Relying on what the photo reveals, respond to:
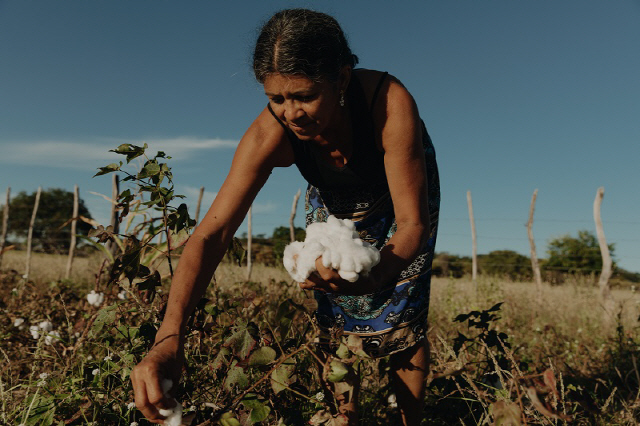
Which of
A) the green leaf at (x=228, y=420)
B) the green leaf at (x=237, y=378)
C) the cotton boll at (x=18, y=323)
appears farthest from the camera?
the cotton boll at (x=18, y=323)

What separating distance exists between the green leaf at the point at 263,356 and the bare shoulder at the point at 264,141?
0.67 meters

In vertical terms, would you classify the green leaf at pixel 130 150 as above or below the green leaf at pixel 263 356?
above

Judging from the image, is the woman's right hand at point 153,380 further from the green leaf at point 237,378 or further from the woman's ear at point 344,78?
the woman's ear at point 344,78

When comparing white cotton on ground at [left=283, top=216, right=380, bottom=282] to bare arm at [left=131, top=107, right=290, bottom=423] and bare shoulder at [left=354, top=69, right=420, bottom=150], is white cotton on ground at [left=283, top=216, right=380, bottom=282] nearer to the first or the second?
bare arm at [left=131, top=107, right=290, bottom=423]

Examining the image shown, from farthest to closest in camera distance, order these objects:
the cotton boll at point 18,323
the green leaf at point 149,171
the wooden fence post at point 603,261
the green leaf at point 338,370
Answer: the wooden fence post at point 603,261 → the cotton boll at point 18,323 → the green leaf at point 149,171 → the green leaf at point 338,370

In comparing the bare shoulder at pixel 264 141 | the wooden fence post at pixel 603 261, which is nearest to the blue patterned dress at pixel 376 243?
the bare shoulder at pixel 264 141

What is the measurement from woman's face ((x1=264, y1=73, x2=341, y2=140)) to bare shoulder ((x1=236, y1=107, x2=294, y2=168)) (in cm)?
16

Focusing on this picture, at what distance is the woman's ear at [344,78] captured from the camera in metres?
1.67

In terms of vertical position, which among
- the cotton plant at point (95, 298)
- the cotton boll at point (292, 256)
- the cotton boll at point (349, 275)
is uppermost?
the cotton boll at point (292, 256)

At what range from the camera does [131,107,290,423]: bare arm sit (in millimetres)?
1143

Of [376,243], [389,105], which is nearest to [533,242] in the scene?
[376,243]

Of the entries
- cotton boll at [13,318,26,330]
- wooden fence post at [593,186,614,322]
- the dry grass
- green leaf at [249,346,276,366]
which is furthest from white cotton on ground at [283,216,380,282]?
wooden fence post at [593,186,614,322]

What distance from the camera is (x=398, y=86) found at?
178 centimetres

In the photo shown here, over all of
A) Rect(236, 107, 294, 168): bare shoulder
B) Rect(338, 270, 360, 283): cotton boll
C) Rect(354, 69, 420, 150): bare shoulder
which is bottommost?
Rect(338, 270, 360, 283): cotton boll
